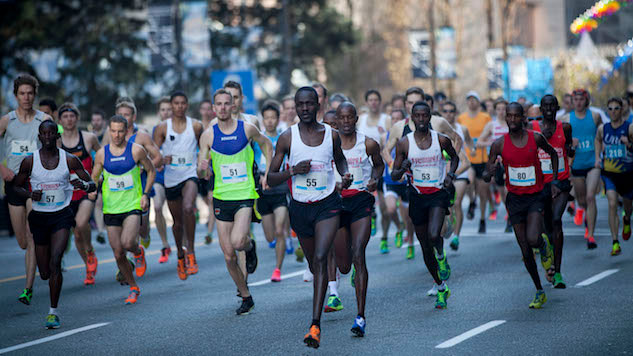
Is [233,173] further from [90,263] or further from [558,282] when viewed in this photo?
[90,263]

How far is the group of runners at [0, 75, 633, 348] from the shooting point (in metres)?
8.70

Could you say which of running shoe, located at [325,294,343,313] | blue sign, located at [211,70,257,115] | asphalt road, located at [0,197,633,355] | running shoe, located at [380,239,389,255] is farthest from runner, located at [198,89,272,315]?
blue sign, located at [211,70,257,115]

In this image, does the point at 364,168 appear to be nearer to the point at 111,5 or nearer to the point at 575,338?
the point at 575,338

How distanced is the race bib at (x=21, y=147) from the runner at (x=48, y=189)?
1.51m

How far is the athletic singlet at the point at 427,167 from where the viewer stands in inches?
408

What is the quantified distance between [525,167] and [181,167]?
4553mm

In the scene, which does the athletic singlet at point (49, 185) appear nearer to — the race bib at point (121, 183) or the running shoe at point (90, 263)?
the race bib at point (121, 183)

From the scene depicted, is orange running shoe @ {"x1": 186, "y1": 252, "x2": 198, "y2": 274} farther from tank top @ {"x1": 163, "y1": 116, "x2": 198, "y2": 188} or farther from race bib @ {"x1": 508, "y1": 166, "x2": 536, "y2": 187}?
race bib @ {"x1": 508, "y1": 166, "x2": 536, "y2": 187}

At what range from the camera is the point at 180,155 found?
42.4ft

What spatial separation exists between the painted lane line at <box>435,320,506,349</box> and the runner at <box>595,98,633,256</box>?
4780mm

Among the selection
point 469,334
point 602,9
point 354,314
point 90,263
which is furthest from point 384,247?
point 602,9

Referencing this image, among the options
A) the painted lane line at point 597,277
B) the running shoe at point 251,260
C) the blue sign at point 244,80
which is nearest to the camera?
the running shoe at point 251,260

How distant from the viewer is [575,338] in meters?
8.40

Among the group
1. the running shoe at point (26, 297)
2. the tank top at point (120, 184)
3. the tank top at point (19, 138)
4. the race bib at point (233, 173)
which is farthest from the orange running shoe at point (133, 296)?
the tank top at point (19, 138)
